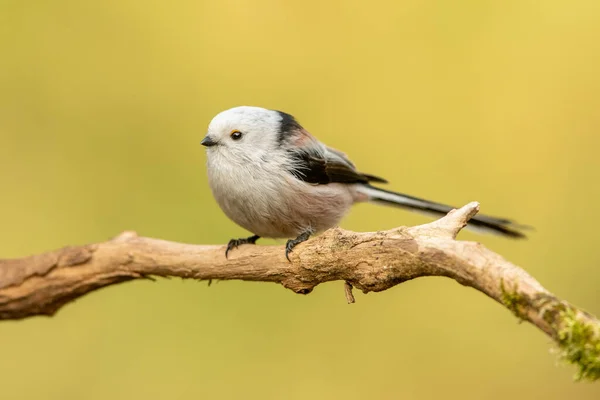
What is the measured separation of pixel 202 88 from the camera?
476 cm

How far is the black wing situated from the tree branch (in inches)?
18.8

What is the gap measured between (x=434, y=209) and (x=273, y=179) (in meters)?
0.81

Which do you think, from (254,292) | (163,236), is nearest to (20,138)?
(163,236)

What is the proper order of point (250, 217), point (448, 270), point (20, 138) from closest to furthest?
point (448, 270) < point (250, 217) < point (20, 138)

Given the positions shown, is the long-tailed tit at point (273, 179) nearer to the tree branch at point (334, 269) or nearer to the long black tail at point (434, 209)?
the long black tail at point (434, 209)

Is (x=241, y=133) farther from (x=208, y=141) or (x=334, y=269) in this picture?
(x=334, y=269)

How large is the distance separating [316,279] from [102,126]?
2.87m

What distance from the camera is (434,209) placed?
314cm

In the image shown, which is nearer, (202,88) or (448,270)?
(448,270)

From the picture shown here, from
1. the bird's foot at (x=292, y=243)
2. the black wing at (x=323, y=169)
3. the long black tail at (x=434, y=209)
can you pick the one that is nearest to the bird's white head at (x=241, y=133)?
the black wing at (x=323, y=169)

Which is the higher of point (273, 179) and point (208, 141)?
point (208, 141)

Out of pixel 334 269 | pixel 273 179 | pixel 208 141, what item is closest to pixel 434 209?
pixel 273 179

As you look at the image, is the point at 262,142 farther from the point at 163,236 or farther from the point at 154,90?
the point at 154,90

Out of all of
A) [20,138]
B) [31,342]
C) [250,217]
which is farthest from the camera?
[20,138]
